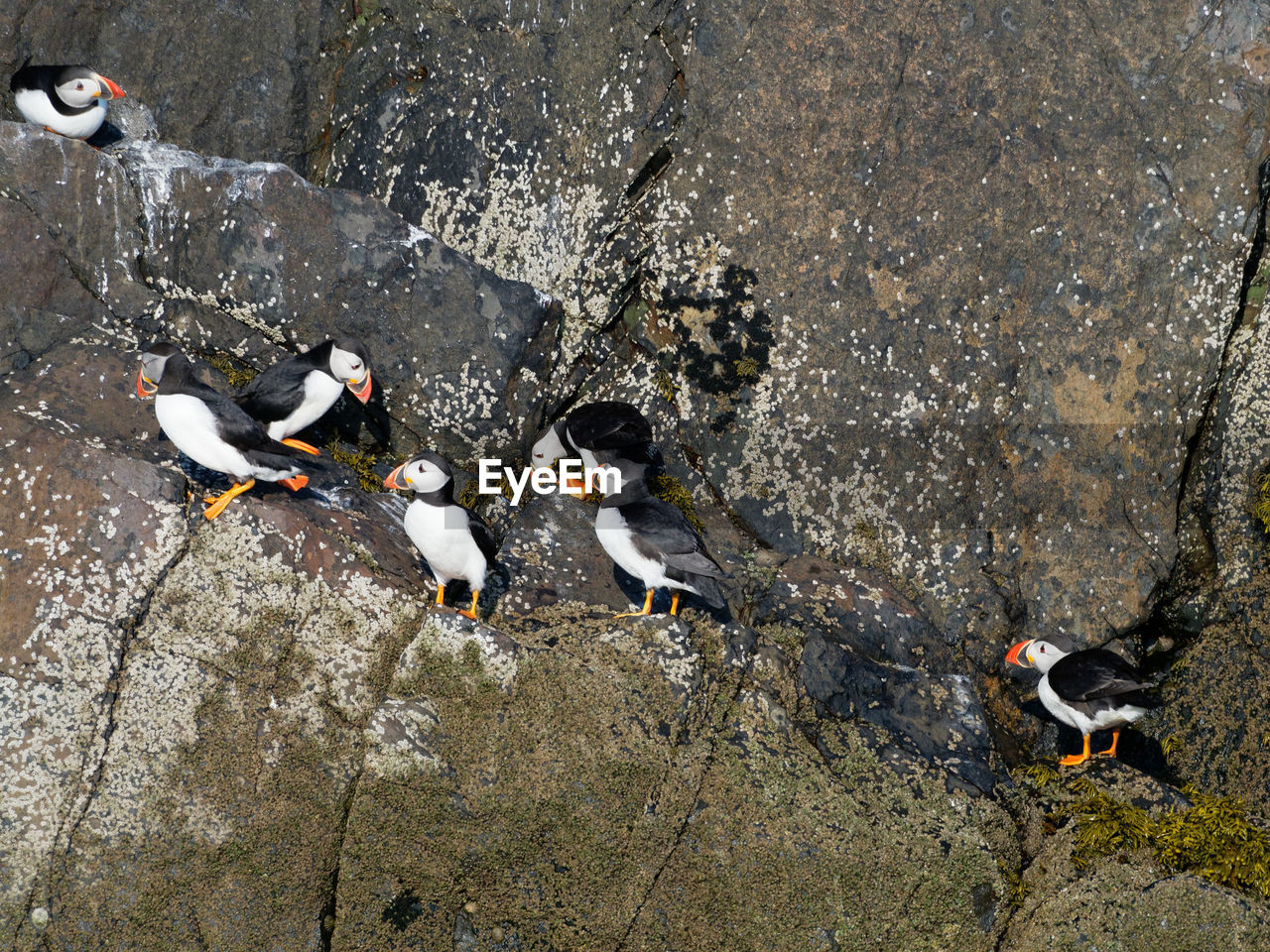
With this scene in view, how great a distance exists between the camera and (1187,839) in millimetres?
5926

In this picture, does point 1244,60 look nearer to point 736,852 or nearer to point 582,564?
point 582,564

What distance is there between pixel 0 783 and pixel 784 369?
5.43 m

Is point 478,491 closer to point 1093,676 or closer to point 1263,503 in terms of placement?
point 1093,676

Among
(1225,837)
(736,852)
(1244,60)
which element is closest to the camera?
(736,852)

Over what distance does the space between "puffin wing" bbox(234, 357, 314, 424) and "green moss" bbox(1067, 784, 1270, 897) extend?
532cm

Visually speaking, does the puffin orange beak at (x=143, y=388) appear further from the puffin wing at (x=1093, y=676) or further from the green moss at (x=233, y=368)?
the puffin wing at (x=1093, y=676)

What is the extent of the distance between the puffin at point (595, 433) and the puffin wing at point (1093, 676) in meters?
3.15

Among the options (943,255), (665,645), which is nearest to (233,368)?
(665,645)

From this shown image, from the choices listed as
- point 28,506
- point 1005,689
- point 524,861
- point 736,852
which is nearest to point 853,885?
point 736,852

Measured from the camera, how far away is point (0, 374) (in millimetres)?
6742

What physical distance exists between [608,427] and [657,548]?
128cm

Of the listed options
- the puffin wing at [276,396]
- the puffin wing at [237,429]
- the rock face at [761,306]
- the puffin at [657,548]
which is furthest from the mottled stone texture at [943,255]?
the puffin wing at [237,429]

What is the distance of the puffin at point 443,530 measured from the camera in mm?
6094

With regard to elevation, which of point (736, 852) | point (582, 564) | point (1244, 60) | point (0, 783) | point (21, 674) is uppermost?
point (1244, 60)
